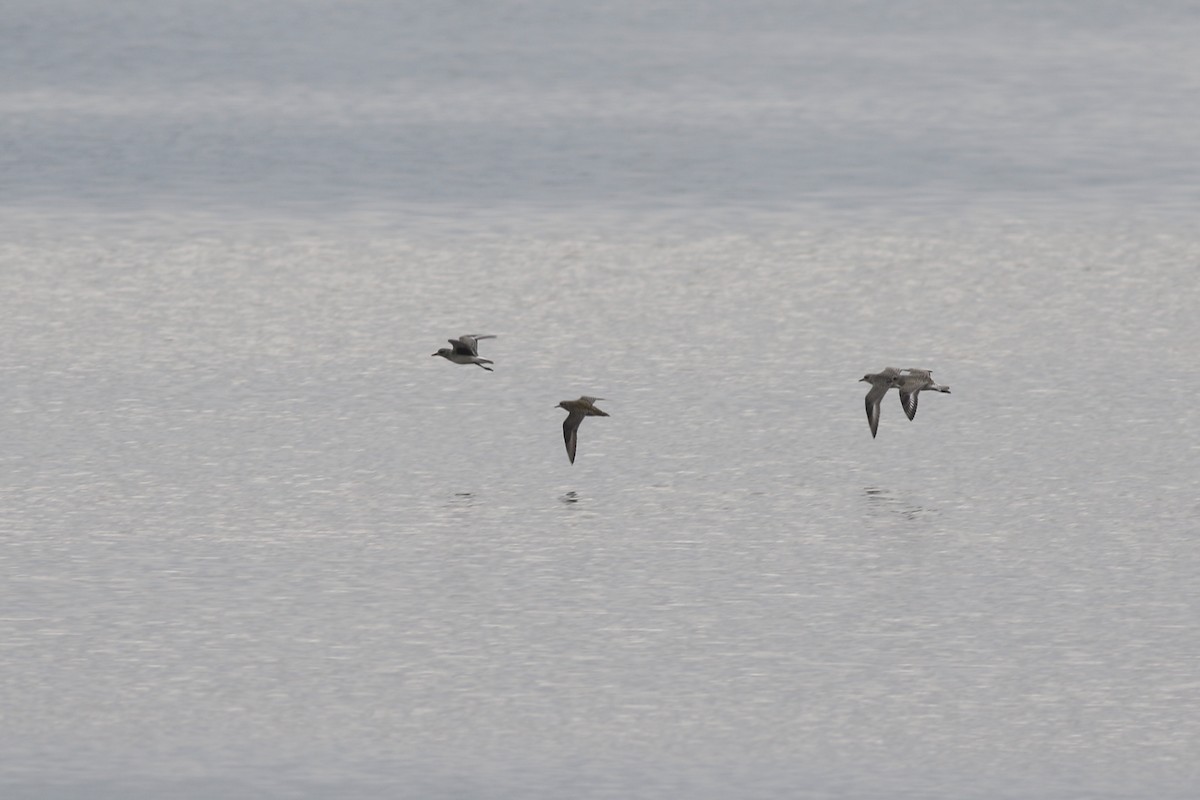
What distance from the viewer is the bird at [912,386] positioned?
33844 millimetres

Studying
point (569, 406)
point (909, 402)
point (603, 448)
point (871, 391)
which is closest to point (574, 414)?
point (569, 406)

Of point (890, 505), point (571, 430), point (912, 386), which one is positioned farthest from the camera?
point (912, 386)

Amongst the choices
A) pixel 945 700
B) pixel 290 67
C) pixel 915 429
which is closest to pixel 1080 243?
pixel 915 429

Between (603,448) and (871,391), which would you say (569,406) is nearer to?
(603,448)

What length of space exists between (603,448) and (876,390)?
412 cm

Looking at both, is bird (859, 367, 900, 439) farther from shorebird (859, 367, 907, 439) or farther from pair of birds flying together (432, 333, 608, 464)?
pair of birds flying together (432, 333, 608, 464)

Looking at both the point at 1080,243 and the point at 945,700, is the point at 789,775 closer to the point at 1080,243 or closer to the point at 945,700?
the point at 945,700

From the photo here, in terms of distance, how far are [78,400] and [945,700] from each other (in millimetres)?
19069

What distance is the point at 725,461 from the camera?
114ft

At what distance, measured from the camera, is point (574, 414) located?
3341cm

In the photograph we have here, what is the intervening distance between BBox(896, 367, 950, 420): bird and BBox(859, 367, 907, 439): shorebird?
119 millimetres

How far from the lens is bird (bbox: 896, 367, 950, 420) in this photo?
3384 cm

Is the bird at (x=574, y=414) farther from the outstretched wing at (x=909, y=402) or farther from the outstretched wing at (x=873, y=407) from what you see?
the outstretched wing at (x=909, y=402)

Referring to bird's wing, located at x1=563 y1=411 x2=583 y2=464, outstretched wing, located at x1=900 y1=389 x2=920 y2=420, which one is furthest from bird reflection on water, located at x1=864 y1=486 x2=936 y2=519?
bird's wing, located at x1=563 y1=411 x2=583 y2=464
